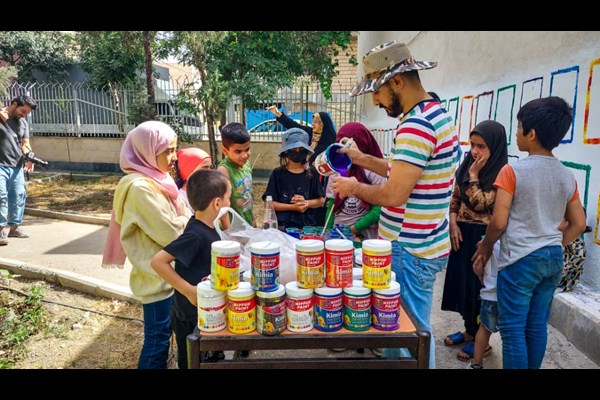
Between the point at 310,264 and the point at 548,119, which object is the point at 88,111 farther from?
the point at 548,119

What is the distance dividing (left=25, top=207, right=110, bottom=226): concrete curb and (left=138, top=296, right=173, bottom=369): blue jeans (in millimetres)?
5442

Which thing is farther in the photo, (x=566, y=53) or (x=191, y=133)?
(x=191, y=133)

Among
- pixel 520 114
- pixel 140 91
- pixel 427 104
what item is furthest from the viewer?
pixel 140 91

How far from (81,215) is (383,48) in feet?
24.1

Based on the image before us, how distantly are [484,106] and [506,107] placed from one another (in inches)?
20.9

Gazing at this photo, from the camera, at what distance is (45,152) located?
13.6m

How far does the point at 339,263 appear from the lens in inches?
70.1

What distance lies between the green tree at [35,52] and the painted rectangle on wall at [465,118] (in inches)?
648

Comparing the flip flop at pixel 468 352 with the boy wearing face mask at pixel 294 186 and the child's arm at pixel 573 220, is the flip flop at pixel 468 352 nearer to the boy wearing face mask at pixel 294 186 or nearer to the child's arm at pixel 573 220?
the child's arm at pixel 573 220

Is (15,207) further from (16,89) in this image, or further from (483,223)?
(16,89)

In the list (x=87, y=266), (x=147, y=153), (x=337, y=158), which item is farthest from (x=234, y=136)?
(x=87, y=266)

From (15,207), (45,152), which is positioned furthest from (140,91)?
(15,207)

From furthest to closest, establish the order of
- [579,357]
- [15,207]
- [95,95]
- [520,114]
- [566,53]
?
[95,95] → [15,207] → [566,53] → [579,357] → [520,114]

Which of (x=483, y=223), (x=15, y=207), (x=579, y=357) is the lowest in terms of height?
(x=579, y=357)
